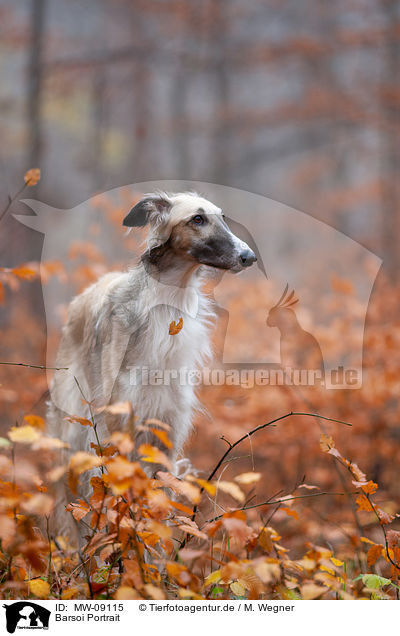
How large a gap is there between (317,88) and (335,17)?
150cm

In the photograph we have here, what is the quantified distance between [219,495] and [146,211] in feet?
11.9

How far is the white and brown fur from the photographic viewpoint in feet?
10.6

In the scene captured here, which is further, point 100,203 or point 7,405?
point 7,405

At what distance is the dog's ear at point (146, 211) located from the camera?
329cm

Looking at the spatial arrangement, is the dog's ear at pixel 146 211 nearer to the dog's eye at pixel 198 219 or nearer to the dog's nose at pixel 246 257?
the dog's eye at pixel 198 219

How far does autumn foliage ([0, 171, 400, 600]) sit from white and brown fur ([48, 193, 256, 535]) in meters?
0.22

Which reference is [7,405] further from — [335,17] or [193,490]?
[335,17]

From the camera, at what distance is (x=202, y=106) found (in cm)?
1265

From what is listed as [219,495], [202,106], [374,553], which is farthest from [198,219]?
[202,106]

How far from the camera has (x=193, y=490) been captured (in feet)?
7.02

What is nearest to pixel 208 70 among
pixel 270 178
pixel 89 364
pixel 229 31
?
Result: pixel 229 31
